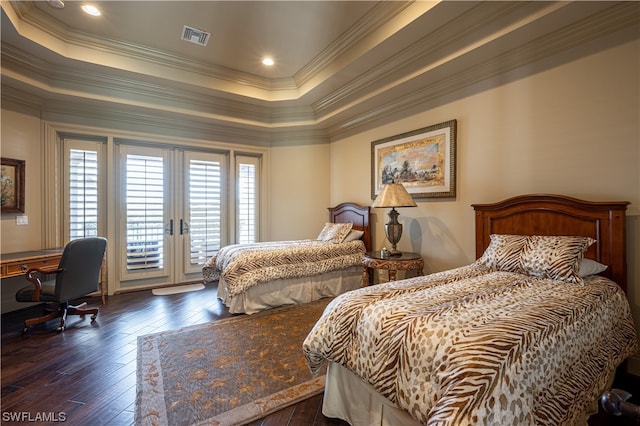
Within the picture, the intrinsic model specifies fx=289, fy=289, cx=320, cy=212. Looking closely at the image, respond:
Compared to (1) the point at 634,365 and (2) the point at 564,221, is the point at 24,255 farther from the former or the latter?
(1) the point at 634,365

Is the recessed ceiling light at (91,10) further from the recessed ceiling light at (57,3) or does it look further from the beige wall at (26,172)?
the beige wall at (26,172)

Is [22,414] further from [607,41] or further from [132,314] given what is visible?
[607,41]

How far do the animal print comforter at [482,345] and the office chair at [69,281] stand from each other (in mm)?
2904

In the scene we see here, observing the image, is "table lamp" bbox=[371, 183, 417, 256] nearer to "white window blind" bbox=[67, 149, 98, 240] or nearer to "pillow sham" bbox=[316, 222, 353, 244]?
"pillow sham" bbox=[316, 222, 353, 244]

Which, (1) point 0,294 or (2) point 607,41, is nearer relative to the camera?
(2) point 607,41

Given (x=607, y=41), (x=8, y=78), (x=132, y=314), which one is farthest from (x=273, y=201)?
(x=607, y=41)

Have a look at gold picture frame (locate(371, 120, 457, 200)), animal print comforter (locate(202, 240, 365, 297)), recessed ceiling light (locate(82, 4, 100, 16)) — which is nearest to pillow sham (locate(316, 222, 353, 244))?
animal print comforter (locate(202, 240, 365, 297))

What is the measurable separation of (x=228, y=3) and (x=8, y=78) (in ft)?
9.02

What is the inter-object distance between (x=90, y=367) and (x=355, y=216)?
370 cm

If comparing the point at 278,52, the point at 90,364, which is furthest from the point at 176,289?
the point at 278,52

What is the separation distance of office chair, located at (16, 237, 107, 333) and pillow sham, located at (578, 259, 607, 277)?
4.61 m

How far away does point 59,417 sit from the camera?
1.78 meters

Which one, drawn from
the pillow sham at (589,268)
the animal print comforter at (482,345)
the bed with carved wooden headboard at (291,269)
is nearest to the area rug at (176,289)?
the bed with carved wooden headboard at (291,269)

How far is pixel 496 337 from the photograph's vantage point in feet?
3.91
